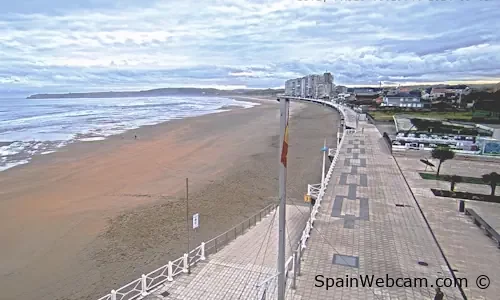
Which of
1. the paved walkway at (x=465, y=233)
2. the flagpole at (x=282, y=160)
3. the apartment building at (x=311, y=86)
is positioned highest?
the apartment building at (x=311, y=86)

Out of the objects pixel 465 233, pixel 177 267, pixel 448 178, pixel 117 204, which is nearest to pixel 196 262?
pixel 177 267

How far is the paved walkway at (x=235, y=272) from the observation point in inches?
304

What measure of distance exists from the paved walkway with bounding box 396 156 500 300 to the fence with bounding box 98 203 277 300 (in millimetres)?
6047

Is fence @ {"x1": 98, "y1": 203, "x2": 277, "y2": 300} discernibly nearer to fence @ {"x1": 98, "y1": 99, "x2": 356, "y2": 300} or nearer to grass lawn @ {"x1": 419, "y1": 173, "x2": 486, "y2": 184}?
fence @ {"x1": 98, "y1": 99, "x2": 356, "y2": 300}

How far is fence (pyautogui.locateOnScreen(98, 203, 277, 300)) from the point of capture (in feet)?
25.5

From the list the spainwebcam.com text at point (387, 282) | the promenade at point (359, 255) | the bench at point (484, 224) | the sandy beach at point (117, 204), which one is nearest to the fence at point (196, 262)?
the promenade at point (359, 255)

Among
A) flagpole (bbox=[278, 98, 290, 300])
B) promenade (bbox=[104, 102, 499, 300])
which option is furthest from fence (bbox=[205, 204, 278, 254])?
flagpole (bbox=[278, 98, 290, 300])

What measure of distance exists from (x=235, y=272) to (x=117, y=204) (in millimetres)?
8613

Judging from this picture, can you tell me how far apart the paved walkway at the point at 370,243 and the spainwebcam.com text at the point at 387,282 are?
0.26 feet

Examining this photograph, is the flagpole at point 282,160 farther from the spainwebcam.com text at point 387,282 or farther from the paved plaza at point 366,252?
the spainwebcam.com text at point 387,282

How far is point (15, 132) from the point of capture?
1425 inches

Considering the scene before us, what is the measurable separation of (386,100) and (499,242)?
75.3 meters

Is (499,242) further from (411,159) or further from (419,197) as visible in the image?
(411,159)

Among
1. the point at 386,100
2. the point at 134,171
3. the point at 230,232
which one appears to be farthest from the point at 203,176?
the point at 386,100
